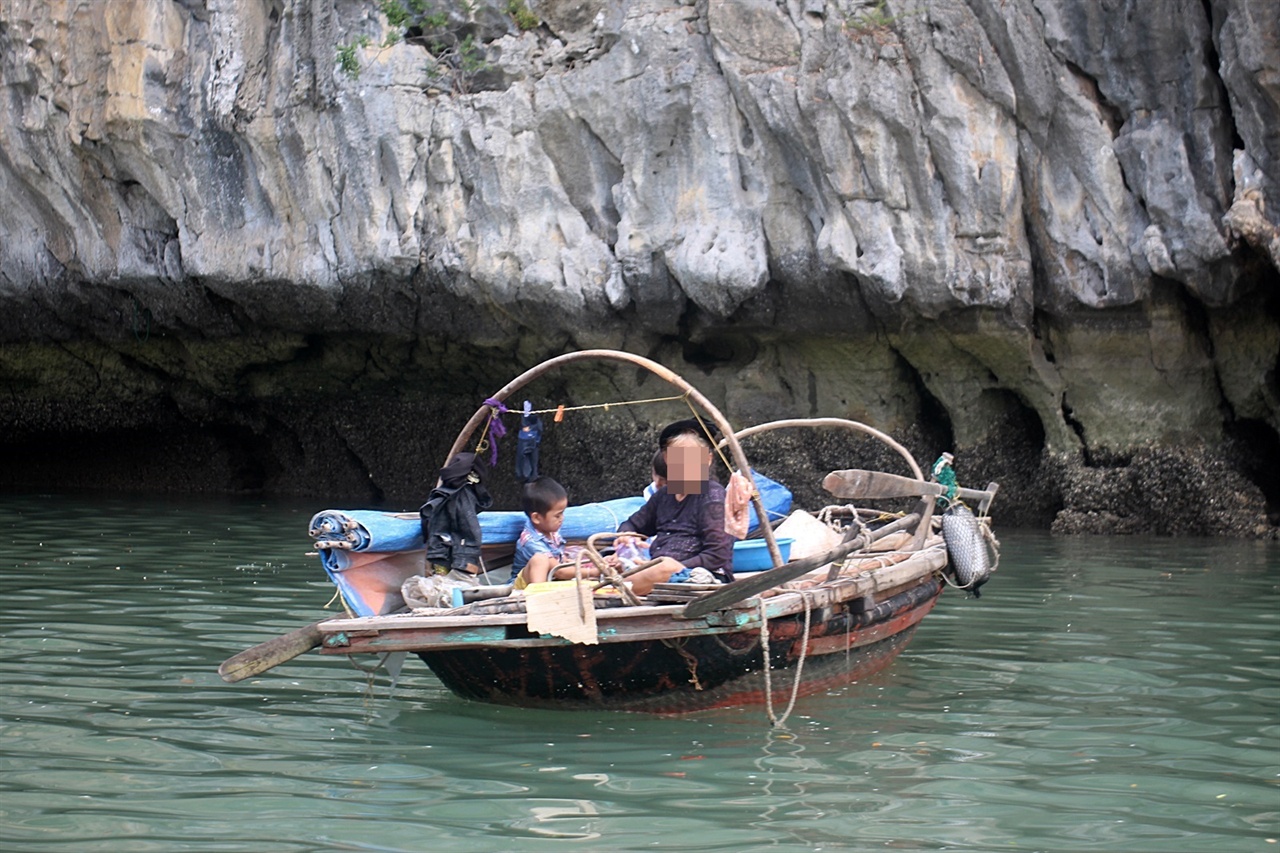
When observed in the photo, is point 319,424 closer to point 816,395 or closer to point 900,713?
point 816,395

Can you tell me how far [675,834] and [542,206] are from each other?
363 inches

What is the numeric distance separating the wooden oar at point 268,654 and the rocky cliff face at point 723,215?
7.22 meters

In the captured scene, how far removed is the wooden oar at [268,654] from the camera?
4770 millimetres

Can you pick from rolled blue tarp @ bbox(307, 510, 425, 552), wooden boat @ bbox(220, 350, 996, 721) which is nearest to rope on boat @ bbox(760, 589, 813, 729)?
wooden boat @ bbox(220, 350, 996, 721)

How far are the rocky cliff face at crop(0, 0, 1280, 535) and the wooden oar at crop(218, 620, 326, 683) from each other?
7.22m

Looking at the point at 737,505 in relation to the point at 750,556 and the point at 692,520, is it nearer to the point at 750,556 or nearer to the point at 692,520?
the point at 692,520

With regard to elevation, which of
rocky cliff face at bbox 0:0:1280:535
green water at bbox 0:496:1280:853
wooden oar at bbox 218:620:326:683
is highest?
rocky cliff face at bbox 0:0:1280:535

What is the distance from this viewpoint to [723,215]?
1179cm

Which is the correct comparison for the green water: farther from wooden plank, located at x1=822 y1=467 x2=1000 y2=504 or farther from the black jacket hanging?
wooden plank, located at x1=822 y1=467 x2=1000 y2=504

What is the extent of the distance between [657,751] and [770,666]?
78 centimetres

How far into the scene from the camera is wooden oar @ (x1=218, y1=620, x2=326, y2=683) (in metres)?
4.77

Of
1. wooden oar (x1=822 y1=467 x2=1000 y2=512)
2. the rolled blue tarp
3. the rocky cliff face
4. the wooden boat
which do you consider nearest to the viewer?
the wooden boat

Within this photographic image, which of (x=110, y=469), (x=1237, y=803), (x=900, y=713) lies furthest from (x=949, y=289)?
(x=110, y=469)

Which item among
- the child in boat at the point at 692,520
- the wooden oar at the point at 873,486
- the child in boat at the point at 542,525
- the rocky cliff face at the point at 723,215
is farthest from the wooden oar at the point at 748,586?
the rocky cliff face at the point at 723,215
